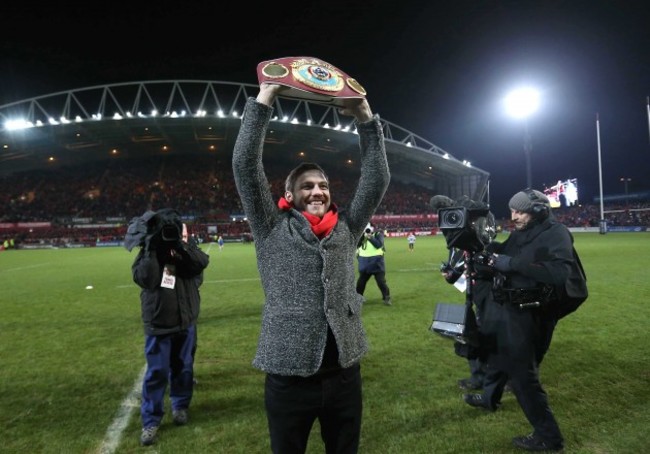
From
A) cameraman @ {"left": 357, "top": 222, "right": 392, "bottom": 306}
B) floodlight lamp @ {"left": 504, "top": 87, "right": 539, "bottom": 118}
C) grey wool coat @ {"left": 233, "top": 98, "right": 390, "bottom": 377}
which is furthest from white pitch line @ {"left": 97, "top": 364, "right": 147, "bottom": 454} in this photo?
floodlight lamp @ {"left": 504, "top": 87, "right": 539, "bottom": 118}

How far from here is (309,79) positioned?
1692mm

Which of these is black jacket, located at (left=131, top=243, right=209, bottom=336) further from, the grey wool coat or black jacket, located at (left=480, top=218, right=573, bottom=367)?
black jacket, located at (left=480, top=218, right=573, bottom=367)

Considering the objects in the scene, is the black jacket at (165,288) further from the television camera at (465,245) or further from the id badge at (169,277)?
the television camera at (465,245)

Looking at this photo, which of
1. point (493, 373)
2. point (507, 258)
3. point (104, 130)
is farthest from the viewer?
point (104, 130)

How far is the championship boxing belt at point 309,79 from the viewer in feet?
5.51

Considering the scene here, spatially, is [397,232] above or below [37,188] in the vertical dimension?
below

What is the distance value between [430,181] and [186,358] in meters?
56.5

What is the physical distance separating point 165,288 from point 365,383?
245 cm

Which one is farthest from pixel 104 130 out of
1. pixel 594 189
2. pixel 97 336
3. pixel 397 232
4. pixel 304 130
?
pixel 594 189

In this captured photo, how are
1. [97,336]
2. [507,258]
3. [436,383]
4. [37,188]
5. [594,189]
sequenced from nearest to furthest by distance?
[507,258], [436,383], [97,336], [37,188], [594,189]

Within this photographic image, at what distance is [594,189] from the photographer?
257 ft

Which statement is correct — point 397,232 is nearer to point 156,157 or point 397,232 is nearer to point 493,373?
point 156,157

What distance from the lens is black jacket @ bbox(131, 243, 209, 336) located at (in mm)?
3531

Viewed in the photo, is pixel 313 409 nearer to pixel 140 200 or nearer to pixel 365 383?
pixel 365 383
